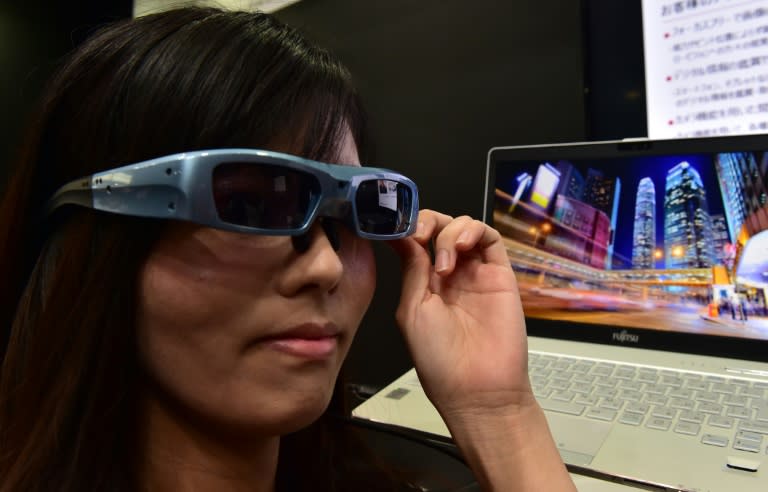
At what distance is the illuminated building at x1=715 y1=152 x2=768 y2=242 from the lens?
917mm

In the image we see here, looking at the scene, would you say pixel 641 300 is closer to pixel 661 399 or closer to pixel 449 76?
pixel 661 399

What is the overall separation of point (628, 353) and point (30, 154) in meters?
0.98

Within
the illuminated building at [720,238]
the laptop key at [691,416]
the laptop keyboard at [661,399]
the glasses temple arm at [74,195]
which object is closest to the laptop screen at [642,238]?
the illuminated building at [720,238]

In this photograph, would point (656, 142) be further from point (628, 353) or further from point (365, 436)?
point (365, 436)

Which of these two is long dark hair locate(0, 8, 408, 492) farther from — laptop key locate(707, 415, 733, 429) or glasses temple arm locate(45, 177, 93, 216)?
laptop key locate(707, 415, 733, 429)

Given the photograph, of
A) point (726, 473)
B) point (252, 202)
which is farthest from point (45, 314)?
point (726, 473)

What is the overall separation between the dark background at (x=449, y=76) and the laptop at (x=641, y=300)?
25 centimetres

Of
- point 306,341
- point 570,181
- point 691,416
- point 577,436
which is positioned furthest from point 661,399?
point 306,341

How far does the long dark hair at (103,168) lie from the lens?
1.41ft

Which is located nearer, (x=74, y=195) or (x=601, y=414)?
(x=74, y=195)

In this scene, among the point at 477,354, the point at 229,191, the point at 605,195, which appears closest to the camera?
the point at 229,191

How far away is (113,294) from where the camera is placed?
0.43m

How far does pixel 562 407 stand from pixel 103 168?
69 centimetres

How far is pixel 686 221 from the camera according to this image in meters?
0.98
